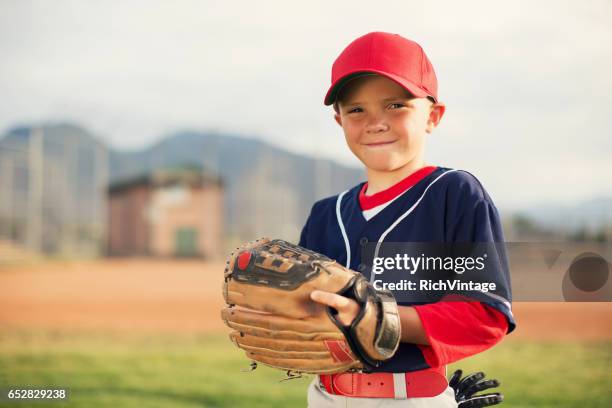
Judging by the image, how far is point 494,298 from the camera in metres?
1.42

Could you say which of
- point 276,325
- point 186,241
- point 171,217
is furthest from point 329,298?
point 171,217

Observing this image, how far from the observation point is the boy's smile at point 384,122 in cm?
158

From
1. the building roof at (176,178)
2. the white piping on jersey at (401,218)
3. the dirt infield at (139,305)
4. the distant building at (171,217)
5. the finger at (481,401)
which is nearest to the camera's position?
the white piping on jersey at (401,218)

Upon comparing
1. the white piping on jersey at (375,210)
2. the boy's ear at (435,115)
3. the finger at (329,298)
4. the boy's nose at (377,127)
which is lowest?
the finger at (329,298)

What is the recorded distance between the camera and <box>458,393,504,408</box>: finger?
1805 mm

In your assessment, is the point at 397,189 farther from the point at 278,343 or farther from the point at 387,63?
the point at 278,343

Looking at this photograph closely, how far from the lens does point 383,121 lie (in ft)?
5.21

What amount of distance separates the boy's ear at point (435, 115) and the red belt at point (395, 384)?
636 millimetres

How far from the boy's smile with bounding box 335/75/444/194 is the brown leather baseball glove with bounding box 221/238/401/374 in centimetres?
33

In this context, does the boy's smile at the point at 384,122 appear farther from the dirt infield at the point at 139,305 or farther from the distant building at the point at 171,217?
the distant building at the point at 171,217

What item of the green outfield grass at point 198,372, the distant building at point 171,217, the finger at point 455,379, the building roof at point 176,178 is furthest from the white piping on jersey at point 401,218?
the building roof at point 176,178

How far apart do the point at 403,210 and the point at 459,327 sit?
0.34 meters

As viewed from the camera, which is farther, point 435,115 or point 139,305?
point 139,305

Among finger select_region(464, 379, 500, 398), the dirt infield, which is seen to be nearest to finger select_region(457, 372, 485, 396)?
finger select_region(464, 379, 500, 398)
